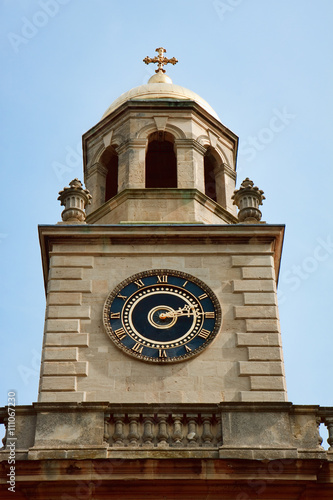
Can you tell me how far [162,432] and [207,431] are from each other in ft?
2.49

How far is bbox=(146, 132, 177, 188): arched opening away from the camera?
2792 cm

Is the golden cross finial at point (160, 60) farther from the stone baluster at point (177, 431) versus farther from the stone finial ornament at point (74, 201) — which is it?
the stone baluster at point (177, 431)

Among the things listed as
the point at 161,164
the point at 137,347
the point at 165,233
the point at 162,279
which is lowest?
the point at 137,347

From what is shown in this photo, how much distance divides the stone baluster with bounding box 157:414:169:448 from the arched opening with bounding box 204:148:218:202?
850cm

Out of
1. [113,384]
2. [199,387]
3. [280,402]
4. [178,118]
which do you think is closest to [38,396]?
[113,384]

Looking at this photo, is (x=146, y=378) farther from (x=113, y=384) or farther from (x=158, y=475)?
(x=158, y=475)

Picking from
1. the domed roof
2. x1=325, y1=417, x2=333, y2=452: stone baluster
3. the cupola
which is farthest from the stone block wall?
the domed roof

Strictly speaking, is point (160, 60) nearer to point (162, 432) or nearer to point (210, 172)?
point (210, 172)

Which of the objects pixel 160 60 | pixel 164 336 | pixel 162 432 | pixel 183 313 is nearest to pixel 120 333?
pixel 164 336

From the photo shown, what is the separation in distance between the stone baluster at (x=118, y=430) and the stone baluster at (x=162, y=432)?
24.1 inches

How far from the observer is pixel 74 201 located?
24.8 metres

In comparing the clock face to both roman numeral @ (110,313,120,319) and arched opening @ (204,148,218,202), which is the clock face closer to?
roman numeral @ (110,313,120,319)

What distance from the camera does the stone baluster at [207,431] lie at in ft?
64.8

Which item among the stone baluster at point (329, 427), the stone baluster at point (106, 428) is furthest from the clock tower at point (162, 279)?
the stone baluster at point (329, 427)
